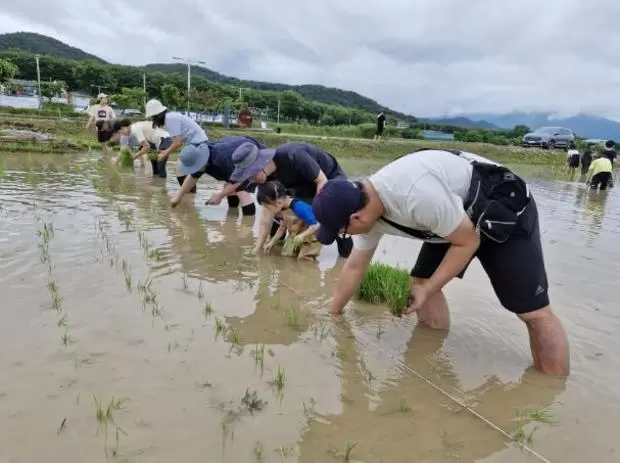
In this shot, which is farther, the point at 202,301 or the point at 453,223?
the point at 202,301

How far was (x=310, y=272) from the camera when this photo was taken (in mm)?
5086

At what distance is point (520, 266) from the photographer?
115 inches

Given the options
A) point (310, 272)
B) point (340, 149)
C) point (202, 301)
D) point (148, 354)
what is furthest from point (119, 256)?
point (340, 149)

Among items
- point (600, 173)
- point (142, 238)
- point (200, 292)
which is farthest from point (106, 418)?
point (600, 173)

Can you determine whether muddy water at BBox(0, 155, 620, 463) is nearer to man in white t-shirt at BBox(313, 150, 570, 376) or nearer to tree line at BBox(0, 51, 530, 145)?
man in white t-shirt at BBox(313, 150, 570, 376)

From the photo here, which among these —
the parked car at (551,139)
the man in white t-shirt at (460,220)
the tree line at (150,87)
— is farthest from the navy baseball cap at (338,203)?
the tree line at (150,87)

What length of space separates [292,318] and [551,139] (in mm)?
38801

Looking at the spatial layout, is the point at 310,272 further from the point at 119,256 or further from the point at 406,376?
the point at 406,376

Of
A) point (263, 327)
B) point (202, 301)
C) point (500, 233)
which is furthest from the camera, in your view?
point (202, 301)

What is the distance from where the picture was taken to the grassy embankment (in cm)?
1441

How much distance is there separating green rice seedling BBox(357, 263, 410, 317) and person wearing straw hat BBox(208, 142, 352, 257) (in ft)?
3.63

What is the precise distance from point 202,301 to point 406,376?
167cm

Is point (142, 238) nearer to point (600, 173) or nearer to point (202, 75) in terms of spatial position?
point (600, 173)

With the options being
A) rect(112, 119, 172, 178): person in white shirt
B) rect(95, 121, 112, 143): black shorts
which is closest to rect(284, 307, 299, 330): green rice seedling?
rect(112, 119, 172, 178): person in white shirt
